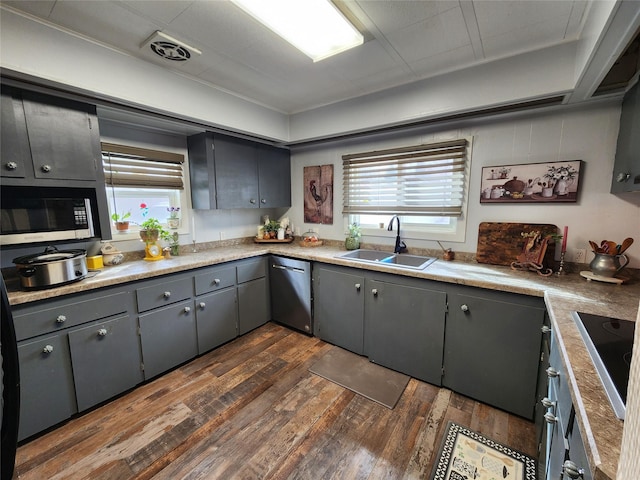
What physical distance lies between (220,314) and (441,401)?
1989 mm

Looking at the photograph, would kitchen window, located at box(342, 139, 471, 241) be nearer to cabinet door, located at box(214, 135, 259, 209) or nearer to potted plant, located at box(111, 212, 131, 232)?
cabinet door, located at box(214, 135, 259, 209)

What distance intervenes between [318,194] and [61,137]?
7.52ft

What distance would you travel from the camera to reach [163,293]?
219 centimetres

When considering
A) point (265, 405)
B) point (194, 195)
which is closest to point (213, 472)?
point (265, 405)

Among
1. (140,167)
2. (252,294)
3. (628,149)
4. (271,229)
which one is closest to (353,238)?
(271,229)

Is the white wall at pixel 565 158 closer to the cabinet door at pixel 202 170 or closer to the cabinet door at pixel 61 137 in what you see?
the cabinet door at pixel 202 170

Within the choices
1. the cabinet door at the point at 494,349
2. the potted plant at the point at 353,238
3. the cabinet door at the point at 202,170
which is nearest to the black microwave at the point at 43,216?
the cabinet door at the point at 202,170

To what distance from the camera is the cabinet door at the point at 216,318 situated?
8.12 feet

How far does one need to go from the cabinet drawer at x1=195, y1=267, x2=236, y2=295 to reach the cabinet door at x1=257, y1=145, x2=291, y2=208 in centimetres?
95

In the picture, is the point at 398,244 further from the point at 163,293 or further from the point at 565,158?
the point at 163,293

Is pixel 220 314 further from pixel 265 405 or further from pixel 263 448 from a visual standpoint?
pixel 263 448

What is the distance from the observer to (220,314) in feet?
8.60

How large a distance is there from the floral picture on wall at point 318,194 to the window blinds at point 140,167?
4.64 feet

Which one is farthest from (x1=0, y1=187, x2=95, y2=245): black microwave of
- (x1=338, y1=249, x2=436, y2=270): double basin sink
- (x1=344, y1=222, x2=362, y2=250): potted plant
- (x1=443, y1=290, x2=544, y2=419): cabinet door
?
(x1=443, y1=290, x2=544, y2=419): cabinet door
